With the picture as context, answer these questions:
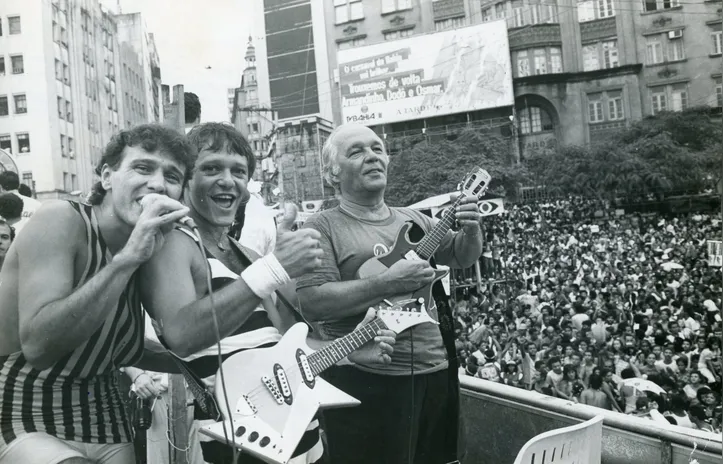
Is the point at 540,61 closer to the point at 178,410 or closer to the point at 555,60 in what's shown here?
the point at 555,60

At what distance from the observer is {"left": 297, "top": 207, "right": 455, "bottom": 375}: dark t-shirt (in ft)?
6.27

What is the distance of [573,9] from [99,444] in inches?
96.5

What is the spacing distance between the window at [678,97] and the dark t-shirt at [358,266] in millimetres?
1457

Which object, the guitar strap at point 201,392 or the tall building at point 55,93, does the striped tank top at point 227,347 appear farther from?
the tall building at point 55,93

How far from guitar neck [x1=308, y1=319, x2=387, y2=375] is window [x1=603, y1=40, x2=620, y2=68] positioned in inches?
70.3

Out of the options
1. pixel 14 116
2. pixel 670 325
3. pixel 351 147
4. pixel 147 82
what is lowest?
pixel 670 325

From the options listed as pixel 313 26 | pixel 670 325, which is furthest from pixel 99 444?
pixel 670 325

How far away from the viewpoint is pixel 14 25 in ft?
6.95

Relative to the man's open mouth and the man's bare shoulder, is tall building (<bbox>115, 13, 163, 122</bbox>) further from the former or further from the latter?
the man's bare shoulder

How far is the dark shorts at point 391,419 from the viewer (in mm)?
1915

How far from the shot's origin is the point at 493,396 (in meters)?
2.52

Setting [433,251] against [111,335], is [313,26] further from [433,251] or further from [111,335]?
[111,335]

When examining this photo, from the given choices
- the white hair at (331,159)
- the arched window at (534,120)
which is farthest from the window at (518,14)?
the white hair at (331,159)

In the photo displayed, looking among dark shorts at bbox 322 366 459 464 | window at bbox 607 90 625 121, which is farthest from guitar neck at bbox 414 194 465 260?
window at bbox 607 90 625 121
